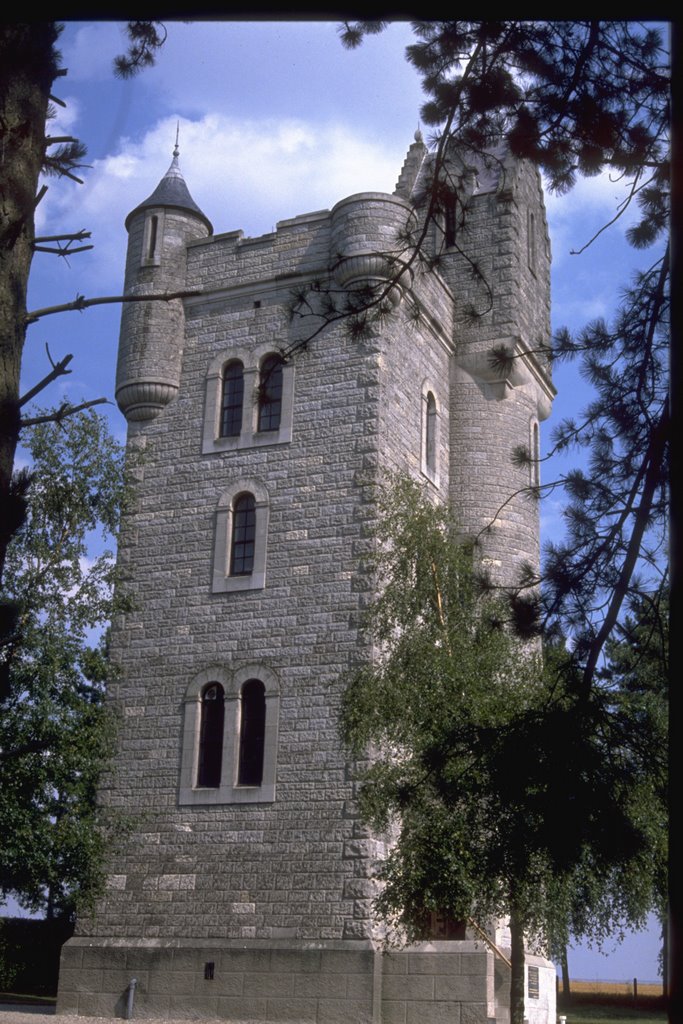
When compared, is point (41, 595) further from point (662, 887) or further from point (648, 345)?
point (648, 345)

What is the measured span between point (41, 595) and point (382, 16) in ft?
49.7

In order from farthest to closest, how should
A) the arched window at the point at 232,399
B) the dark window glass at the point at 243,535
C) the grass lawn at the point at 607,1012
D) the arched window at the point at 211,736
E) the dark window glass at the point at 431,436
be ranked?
the grass lawn at the point at 607,1012 < the dark window glass at the point at 431,436 < the arched window at the point at 232,399 < the dark window glass at the point at 243,535 < the arched window at the point at 211,736

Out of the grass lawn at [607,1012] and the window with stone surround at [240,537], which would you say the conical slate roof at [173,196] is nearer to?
the window with stone surround at [240,537]

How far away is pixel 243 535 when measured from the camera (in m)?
21.8

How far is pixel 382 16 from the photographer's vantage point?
4387mm

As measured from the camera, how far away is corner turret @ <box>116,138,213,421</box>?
2311cm

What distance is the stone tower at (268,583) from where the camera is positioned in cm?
1884

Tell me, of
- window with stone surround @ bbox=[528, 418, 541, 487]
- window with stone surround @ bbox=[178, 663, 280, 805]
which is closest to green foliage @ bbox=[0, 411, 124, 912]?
window with stone surround @ bbox=[178, 663, 280, 805]

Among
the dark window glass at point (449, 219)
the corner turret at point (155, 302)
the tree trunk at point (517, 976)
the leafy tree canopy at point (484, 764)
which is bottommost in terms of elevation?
the tree trunk at point (517, 976)

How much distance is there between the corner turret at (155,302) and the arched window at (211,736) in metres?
5.30

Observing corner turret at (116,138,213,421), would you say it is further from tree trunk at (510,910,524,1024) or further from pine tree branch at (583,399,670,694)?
pine tree branch at (583,399,670,694)

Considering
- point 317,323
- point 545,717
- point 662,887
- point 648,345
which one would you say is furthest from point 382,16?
point 317,323

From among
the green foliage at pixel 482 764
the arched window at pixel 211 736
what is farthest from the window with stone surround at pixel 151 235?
the arched window at pixel 211 736

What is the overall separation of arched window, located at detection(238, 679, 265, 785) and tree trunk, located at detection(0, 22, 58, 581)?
13896 mm
